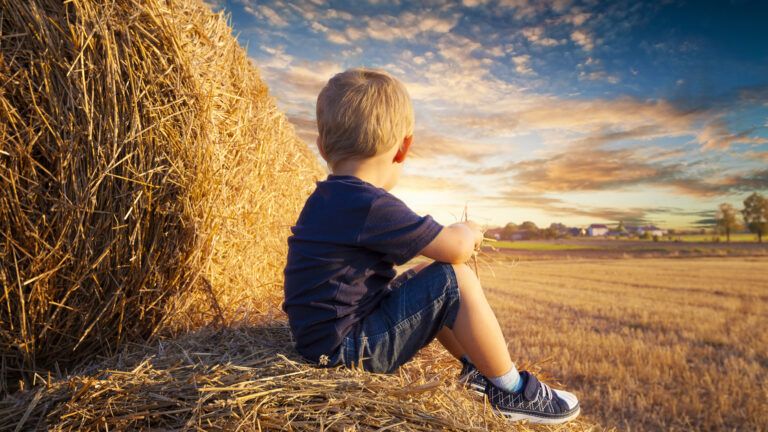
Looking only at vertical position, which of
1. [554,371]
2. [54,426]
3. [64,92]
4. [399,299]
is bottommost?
[554,371]

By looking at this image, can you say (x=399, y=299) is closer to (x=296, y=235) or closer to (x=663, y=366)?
(x=296, y=235)

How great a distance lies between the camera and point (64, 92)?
6.91 feet

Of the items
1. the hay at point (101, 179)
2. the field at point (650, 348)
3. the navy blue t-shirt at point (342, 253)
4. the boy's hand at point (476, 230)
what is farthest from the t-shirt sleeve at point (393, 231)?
the hay at point (101, 179)

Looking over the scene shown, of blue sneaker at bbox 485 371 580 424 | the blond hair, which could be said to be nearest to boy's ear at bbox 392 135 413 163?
the blond hair

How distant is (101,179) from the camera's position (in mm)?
2066

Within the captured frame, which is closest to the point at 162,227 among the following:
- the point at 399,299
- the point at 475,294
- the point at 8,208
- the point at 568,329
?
the point at 8,208

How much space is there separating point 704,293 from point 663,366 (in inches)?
216

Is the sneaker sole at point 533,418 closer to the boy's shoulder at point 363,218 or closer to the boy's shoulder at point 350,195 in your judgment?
the boy's shoulder at point 363,218

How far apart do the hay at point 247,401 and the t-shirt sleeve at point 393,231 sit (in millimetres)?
445

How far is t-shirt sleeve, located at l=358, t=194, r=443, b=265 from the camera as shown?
177cm

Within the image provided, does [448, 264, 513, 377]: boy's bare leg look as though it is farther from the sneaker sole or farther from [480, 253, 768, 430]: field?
[480, 253, 768, 430]: field

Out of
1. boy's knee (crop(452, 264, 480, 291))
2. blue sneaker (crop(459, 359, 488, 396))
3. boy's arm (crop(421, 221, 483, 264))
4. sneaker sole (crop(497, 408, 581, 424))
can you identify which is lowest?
sneaker sole (crop(497, 408, 581, 424))

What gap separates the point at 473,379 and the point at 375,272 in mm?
596

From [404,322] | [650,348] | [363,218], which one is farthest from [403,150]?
[650,348]
